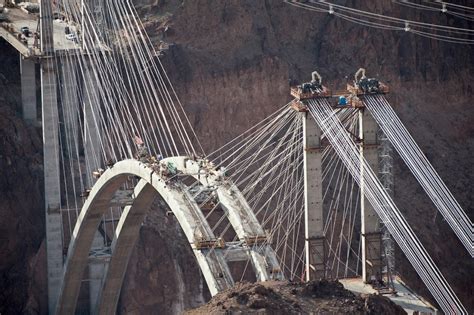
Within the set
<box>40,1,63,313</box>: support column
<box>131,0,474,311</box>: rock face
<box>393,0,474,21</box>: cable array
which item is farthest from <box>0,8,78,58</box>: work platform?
<box>393,0,474,21</box>: cable array

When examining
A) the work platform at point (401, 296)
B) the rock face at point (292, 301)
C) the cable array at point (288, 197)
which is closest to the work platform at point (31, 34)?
the cable array at point (288, 197)

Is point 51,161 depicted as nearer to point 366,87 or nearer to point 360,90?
point 360,90

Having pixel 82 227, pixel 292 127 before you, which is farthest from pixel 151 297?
pixel 292 127

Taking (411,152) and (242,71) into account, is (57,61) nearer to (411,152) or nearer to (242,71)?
(242,71)

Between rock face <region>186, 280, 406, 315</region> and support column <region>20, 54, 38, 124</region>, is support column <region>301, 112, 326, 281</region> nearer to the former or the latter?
rock face <region>186, 280, 406, 315</region>

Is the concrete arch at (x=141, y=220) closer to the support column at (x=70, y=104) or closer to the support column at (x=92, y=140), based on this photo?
the support column at (x=92, y=140)

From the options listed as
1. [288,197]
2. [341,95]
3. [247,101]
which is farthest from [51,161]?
[341,95]
